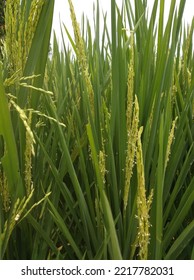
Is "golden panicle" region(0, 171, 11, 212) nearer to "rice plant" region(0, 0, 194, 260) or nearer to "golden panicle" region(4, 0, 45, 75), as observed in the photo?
"rice plant" region(0, 0, 194, 260)

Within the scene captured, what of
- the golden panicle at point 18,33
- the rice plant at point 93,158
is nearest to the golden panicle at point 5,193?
the rice plant at point 93,158

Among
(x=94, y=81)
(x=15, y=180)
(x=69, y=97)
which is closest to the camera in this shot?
(x=15, y=180)

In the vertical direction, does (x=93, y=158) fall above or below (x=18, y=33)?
below

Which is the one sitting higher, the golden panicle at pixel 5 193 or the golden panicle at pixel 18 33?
the golden panicle at pixel 18 33

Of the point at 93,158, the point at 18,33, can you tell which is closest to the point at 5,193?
the point at 93,158

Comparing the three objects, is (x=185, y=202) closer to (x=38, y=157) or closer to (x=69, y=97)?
(x=38, y=157)

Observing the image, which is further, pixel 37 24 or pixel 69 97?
pixel 69 97

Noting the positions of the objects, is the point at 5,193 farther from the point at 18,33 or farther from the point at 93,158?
the point at 18,33

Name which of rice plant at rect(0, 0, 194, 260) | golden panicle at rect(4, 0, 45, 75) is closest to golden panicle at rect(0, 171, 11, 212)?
rice plant at rect(0, 0, 194, 260)

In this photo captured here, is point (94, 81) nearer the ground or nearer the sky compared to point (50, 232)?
nearer the sky

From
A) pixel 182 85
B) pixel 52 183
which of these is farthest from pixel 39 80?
pixel 182 85

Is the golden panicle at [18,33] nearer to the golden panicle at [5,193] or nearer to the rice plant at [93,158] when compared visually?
the rice plant at [93,158]
